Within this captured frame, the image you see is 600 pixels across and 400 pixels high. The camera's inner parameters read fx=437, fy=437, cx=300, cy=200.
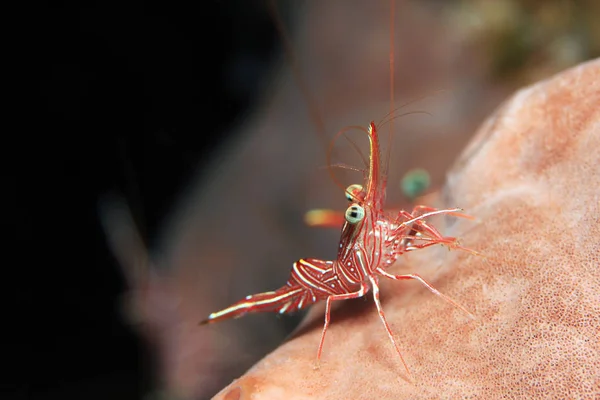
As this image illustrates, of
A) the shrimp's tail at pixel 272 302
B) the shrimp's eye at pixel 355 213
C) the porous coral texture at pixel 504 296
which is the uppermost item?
the shrimp's eye at pixel 355 213

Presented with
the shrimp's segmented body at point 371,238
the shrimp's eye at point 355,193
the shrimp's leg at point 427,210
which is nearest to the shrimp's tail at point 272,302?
the shrimp's segmented body at point 371,238

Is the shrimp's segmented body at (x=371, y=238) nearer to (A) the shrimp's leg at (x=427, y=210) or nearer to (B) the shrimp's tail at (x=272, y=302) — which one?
(A) the shrimp's leg at (x=427, y=210)

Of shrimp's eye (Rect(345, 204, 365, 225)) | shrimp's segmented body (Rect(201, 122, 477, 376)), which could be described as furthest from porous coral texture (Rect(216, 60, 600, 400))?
shrimp's eye (Rect(345, 204, 365, 225))

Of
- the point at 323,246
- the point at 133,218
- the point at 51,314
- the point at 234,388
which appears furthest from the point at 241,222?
the point at 234,388

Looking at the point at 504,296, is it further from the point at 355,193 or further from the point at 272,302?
the point at 272,302

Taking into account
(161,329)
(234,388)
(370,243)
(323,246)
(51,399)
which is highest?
(370,243)

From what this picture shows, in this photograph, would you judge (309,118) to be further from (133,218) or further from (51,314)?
(51,314)
